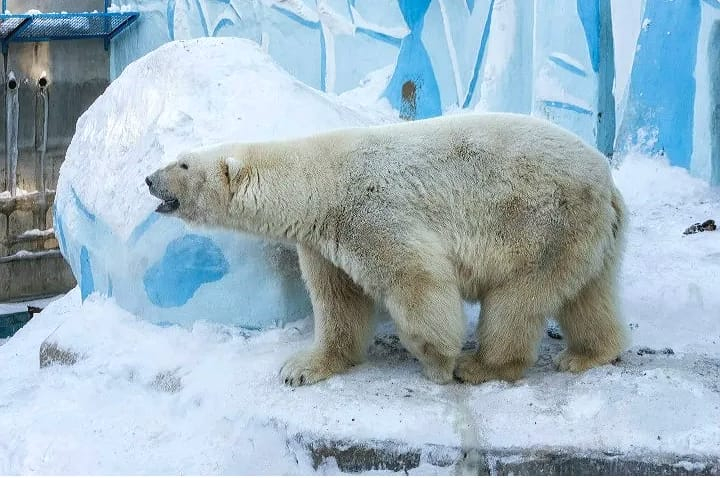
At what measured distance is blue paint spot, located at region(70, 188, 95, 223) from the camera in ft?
16.1

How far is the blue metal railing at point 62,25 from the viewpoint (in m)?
9.92

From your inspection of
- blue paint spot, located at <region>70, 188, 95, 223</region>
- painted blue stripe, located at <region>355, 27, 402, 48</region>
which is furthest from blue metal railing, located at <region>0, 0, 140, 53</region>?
blue paint spot, located at <region>70, 188, 95, 223</region>

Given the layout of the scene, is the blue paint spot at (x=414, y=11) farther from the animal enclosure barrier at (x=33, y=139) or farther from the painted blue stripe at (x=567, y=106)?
the animal enclosure barrier at (x=33, y=139)

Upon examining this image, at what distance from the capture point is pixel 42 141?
10.3 metres

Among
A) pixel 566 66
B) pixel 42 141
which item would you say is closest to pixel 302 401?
pixel 566 66

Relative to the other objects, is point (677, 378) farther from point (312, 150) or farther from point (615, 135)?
point (615, 135)

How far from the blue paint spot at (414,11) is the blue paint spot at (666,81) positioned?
319cm

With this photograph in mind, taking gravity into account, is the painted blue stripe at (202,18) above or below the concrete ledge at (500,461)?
above

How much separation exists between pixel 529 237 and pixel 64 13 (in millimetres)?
8338

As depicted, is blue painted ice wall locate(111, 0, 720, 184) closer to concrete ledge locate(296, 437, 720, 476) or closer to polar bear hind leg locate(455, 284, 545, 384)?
polar bear hind leg locate(455, 284, 545, 384)

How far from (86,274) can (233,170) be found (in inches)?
67.7

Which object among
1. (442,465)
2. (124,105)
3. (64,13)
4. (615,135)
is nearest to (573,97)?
(615,135)

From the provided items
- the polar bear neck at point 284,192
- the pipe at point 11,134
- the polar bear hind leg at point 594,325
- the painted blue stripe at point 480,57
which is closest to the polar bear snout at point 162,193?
the polar bear neck at point 284,192

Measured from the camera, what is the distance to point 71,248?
5.18 m
